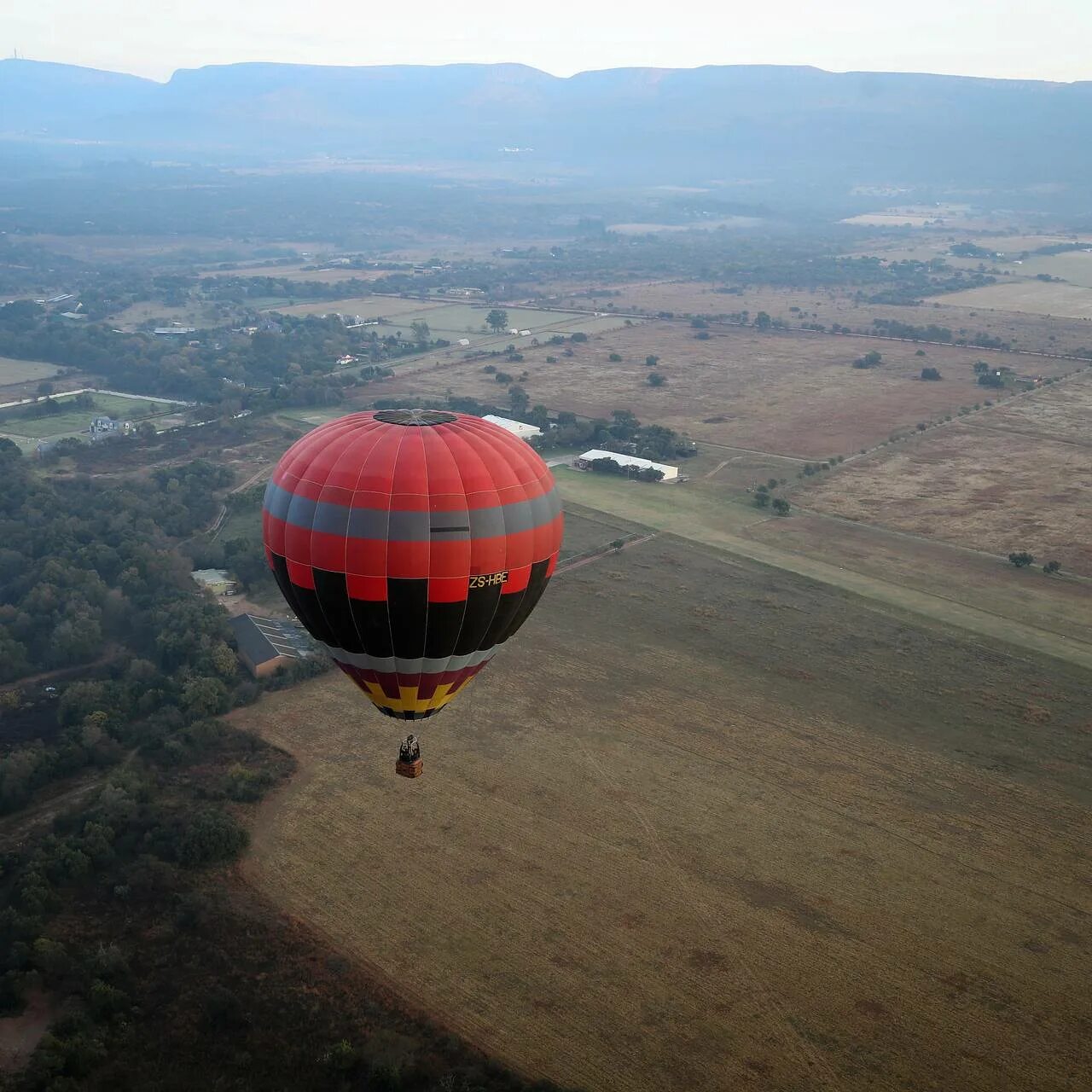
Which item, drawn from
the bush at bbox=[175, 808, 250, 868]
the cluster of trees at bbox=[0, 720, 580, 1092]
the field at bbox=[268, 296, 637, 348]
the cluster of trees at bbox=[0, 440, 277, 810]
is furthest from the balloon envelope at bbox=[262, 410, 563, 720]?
the field at bbox=[268, 296, 637, 348]

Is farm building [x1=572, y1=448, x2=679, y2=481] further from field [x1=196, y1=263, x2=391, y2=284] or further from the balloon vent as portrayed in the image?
field [x1=196, y1=263, x2=391, y2=284]

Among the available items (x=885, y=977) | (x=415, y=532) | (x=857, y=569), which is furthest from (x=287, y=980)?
(x=857, y=569)

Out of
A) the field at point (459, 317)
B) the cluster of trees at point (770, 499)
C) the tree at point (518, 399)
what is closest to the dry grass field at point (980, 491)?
the cluster of trees at point (770, 499)

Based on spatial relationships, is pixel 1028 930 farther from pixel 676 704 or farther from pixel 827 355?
pixel 827 355

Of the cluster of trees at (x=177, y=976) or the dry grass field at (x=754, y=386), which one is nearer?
the cluster of trees at (x=177, y=976)

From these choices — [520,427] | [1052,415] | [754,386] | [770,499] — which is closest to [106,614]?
[770,499]

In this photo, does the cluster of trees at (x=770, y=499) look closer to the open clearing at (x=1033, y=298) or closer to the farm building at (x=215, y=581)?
the farm building at (x=215, y=581)

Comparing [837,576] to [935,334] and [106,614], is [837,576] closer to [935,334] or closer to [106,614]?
[106,614]
